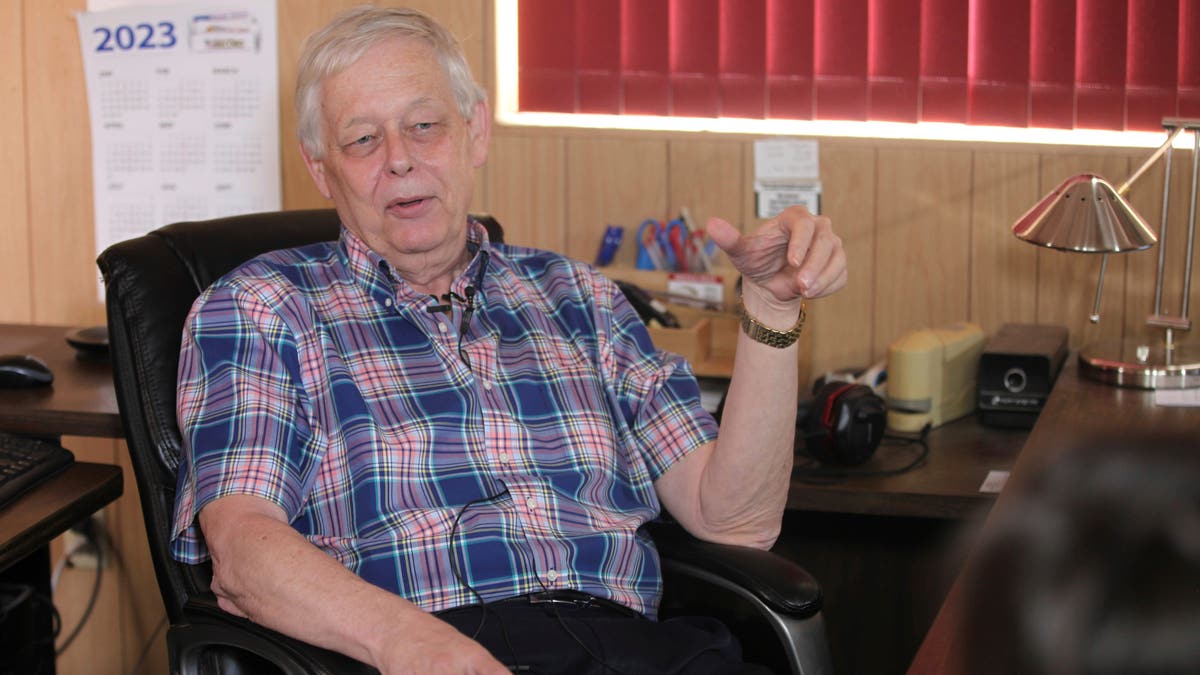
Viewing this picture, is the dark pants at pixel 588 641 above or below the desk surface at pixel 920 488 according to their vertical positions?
below

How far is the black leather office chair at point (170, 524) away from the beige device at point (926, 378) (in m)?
0.50

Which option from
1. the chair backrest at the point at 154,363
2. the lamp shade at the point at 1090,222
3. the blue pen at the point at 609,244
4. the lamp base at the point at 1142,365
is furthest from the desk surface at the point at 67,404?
the lamp base at the point at 1142,365

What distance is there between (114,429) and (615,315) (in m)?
0.72

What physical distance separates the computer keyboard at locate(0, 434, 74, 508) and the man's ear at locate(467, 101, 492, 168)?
676 millimetres

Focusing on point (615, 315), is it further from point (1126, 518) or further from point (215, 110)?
point (215, 110)

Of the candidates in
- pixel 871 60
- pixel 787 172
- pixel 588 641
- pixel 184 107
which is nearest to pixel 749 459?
pixel 588 641

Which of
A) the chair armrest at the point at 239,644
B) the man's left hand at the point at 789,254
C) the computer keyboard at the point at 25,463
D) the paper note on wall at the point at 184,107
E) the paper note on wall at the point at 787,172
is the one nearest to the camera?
the chair armrest at the point at 239,644

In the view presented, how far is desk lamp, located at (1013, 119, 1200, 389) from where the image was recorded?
1.82m

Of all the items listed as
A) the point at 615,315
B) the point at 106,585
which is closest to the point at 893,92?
the point at 615,315

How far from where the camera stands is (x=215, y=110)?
2.57 m

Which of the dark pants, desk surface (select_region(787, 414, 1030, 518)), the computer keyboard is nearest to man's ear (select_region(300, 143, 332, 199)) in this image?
the computer keyboard

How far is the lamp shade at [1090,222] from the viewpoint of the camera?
5.94 ft

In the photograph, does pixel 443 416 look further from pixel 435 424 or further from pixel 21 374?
pixel 21 374

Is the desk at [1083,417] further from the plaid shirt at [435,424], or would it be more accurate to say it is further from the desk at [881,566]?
the plaid shirt at [435,424]
